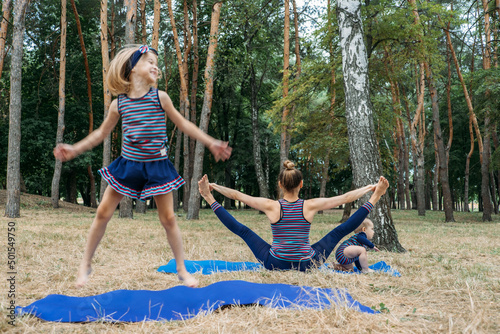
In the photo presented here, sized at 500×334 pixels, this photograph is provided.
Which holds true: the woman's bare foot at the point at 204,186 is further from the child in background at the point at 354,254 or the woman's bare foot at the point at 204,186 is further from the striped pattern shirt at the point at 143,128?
the child in background at the point at 354,254

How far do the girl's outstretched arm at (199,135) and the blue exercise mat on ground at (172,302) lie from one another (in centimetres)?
116

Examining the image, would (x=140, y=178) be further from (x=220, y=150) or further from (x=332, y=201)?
(x=332, y=201)

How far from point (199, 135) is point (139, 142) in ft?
1.58

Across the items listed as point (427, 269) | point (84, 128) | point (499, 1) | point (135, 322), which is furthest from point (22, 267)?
point (84, 128)

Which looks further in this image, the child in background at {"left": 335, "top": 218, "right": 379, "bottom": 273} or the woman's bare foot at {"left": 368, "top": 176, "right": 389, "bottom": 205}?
the child in background at {"left": 335, "top": 218, "right": 379, "bottom": 273}

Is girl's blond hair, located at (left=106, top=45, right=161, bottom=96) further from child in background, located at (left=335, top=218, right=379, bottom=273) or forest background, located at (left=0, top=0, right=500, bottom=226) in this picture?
forest background, located at (left=0, top=0, right=500, bottom=226)

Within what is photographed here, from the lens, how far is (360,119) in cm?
707

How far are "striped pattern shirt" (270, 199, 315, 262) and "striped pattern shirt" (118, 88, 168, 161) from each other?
6.20 ft

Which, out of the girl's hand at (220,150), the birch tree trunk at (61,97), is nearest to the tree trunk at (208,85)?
the birch tree trunk at (61,97)

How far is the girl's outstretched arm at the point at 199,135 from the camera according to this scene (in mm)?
2781

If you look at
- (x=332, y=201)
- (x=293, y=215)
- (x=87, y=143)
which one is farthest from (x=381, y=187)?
(x=87, y=143)

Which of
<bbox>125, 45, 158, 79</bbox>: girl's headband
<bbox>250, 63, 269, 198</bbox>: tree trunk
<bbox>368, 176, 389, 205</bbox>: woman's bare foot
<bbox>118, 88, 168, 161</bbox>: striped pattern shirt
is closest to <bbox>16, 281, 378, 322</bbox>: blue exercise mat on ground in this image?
<bbox>118, 88, 168, 161</bbox>: striped pattern shirt

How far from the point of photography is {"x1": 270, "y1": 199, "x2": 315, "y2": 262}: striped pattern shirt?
169 inches

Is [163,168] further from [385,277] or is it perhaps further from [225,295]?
[385,277]
